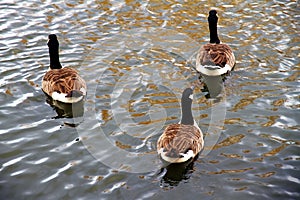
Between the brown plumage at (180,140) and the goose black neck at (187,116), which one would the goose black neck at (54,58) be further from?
the brown plumage at (180,140)

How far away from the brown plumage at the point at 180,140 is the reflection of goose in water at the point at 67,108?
2387 mm

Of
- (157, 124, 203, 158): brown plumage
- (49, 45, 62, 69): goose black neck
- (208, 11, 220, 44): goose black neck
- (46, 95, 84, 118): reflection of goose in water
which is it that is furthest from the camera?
(208, 11, 220, 44): goose black neck

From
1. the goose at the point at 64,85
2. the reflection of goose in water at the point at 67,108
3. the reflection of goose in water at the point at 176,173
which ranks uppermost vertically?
the goose at the point at 64,85

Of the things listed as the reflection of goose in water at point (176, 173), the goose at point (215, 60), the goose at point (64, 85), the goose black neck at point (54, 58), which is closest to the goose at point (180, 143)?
the reflection of goose in water at point (176, 173)

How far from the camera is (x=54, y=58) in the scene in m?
11.5

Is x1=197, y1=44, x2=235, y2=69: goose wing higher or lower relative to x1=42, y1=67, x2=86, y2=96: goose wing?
lower

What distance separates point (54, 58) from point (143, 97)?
7.76ft

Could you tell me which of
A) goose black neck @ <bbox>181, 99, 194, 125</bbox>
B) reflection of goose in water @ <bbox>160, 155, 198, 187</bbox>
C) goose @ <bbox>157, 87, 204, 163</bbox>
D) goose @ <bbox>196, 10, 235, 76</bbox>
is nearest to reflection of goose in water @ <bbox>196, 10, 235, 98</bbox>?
goose @ <bbox>196, 10, 235, 76</bbox>

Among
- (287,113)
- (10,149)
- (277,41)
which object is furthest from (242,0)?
(10,149)

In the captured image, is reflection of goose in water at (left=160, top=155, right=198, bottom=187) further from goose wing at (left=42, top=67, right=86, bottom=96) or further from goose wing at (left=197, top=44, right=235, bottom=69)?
goose wing at (left=197, top=44, right=235, bottom=69)

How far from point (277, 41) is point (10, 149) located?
7.92 m

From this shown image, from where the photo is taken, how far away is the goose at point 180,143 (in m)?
8.57

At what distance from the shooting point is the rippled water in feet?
27.2

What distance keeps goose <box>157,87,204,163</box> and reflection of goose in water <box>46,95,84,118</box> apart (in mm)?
2358
